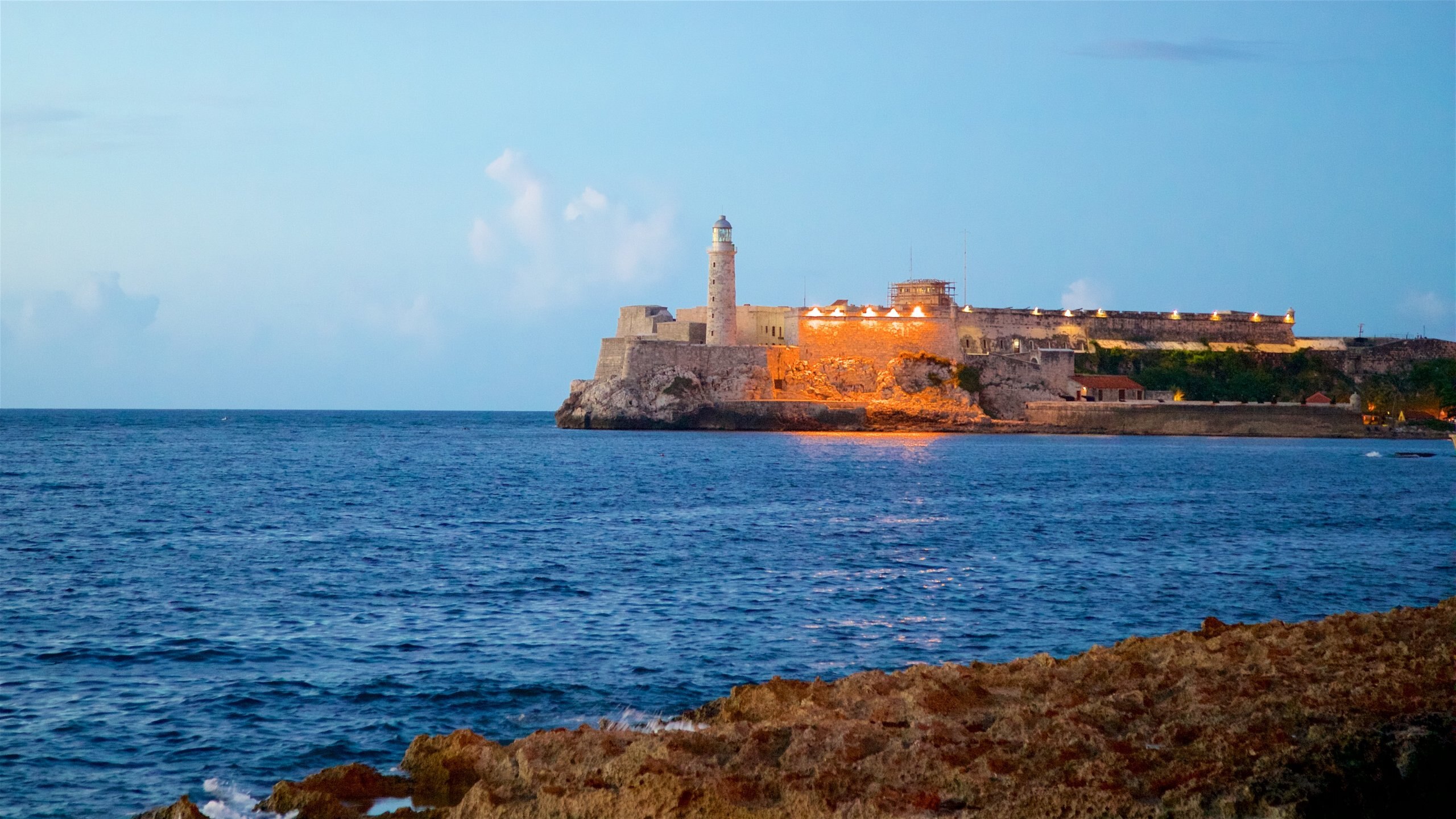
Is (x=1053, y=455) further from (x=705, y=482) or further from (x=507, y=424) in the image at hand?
(x=507, y=424)

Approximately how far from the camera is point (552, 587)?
13.3 m

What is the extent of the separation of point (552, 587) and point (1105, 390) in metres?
47.1

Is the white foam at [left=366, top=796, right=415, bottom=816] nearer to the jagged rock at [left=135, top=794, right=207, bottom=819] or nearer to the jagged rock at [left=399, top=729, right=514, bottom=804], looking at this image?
the jagged rock at [left=399, top=729, right=514, bottom=804]

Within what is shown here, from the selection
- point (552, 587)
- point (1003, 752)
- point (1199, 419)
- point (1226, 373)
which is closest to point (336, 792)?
point (1003, 752)

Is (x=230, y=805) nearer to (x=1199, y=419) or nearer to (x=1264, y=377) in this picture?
(x=1199, y=419)

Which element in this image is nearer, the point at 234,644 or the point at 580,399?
the point at 234,644

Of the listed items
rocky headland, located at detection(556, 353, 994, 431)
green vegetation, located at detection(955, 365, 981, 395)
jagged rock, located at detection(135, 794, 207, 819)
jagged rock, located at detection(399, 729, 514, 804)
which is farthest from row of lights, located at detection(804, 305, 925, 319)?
jagged rock, located at detection(135, 794, 207, 819)

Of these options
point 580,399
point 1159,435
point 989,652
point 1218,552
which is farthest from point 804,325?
point 989,652

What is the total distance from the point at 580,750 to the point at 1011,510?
1743 cm

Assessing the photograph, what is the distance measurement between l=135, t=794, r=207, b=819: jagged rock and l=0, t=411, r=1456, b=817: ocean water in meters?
0.57

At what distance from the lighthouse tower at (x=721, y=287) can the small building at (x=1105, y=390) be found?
52.0 ft

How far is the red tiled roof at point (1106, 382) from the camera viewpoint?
56.8 m

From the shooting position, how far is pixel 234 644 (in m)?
10.2

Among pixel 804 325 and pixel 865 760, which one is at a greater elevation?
pixel 804 325
